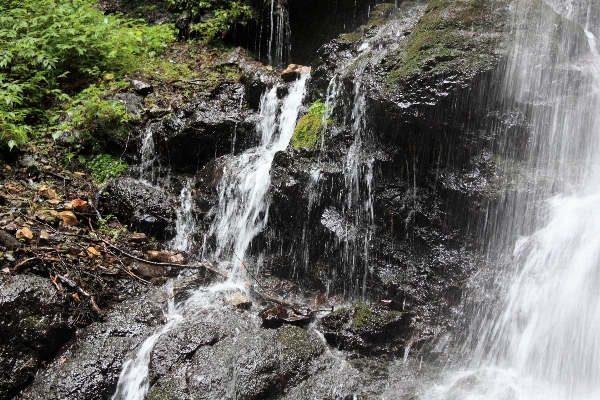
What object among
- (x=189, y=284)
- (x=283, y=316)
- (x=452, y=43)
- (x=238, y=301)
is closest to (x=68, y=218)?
(x=189, y=284)

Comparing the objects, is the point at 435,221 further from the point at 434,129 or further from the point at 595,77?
the point at 595,77

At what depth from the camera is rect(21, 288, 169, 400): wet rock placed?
455 centimetres

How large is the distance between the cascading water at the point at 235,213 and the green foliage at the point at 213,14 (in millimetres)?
3347

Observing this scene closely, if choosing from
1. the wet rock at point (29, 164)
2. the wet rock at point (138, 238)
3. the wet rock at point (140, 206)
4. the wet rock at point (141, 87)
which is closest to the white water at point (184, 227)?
the wet rock at point (140, 206)

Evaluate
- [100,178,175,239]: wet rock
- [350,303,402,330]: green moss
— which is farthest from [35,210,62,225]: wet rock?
[350,303,402,330]: green moss

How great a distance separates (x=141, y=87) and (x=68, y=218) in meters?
3.57

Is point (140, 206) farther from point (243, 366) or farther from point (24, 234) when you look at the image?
point (243, 366)

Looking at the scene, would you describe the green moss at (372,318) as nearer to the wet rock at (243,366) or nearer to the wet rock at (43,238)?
the wet rock at (243,366)

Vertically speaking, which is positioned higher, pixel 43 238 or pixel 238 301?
pixel 43 238

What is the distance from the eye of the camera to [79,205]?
266 inches

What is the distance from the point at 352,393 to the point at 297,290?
6.43 feet

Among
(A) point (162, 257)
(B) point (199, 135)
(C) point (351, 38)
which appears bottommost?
(A) point (162, 257)

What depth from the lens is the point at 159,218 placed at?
23.3 feet

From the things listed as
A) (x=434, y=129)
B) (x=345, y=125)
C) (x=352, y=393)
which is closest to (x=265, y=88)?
(x=345, y=125)
